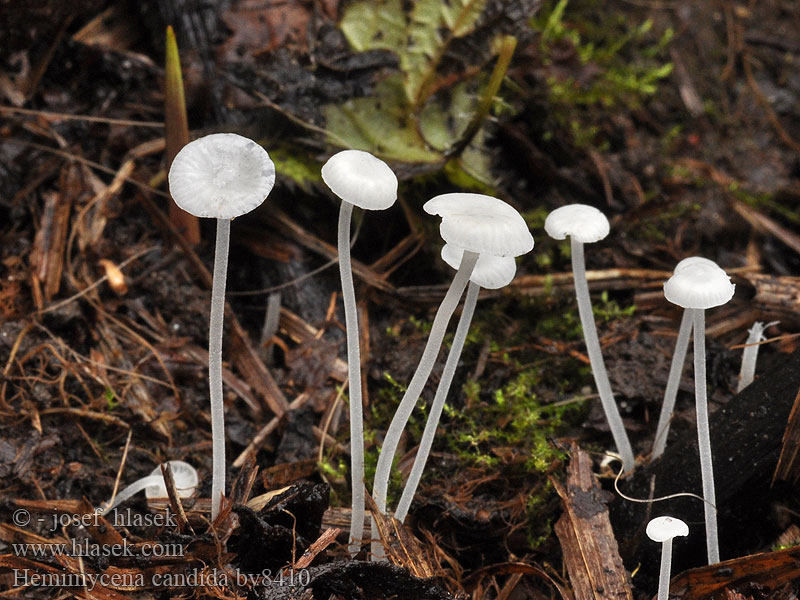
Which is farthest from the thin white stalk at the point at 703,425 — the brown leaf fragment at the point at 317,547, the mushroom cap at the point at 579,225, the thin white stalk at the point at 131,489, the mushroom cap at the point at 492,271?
the thin white stalk at the point at 131,489

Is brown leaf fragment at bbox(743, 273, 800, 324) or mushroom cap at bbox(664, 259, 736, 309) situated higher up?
brown leaf fragment at bbox(743, 273, 800, 324)

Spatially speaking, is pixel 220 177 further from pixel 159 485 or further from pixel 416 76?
pixel 416 76

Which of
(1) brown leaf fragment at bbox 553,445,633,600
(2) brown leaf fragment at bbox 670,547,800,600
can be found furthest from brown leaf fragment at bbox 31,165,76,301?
(2) brown leaf fragment at bbox 670,547,800,600

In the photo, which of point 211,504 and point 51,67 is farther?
point 51,67

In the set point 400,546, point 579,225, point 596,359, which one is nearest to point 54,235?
point 400,546

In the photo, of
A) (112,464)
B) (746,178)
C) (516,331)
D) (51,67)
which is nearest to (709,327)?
(516,331)

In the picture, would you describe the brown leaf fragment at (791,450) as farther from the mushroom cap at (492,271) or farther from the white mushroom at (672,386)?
the mushroom cap at (492,271)

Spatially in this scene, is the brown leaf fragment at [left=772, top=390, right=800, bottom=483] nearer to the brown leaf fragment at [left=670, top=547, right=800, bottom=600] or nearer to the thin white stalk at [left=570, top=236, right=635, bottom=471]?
the brown leaf fragment at [left=670, top=547, right=800, bottom=600]

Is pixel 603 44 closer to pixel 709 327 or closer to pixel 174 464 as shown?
pixel 709 327
